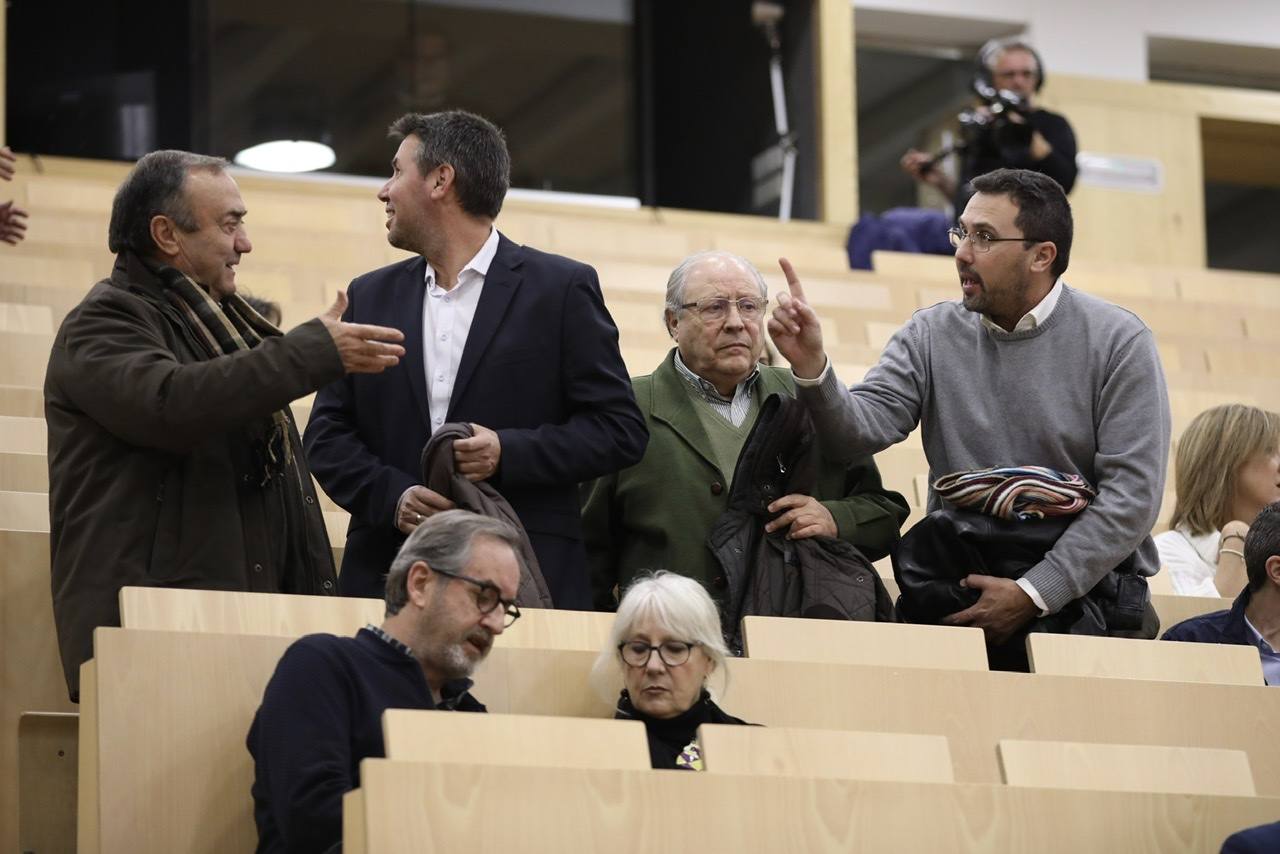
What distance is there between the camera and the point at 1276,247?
10234 millimetres

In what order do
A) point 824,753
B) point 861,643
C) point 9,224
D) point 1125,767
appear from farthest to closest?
1. point 9,224
2. point 861,643
3. point 1125,767
4. point 824,753

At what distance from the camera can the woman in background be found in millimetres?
3527

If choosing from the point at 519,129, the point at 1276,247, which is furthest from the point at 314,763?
the point at 1276,247

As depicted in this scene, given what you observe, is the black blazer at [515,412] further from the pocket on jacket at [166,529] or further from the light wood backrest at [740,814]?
the light wood backrest at [740,814]

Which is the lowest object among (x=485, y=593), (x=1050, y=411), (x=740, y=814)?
(x=740, y=814)

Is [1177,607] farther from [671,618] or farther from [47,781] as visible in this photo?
[47,781]

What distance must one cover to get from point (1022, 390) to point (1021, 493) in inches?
6.9

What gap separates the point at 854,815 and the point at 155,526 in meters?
0.88

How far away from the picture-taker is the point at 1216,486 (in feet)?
11.7

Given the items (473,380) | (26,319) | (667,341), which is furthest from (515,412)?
(667,341)

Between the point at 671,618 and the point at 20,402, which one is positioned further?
the point at 20,402

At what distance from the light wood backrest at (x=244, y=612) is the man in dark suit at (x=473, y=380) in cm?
20

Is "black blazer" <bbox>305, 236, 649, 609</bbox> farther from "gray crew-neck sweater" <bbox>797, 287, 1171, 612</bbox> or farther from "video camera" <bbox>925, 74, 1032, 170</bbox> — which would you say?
"video camera" <bbox>925, 74, 1032, 170</bbox>

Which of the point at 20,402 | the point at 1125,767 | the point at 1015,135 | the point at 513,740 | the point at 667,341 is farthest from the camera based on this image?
the point at 1015,135
